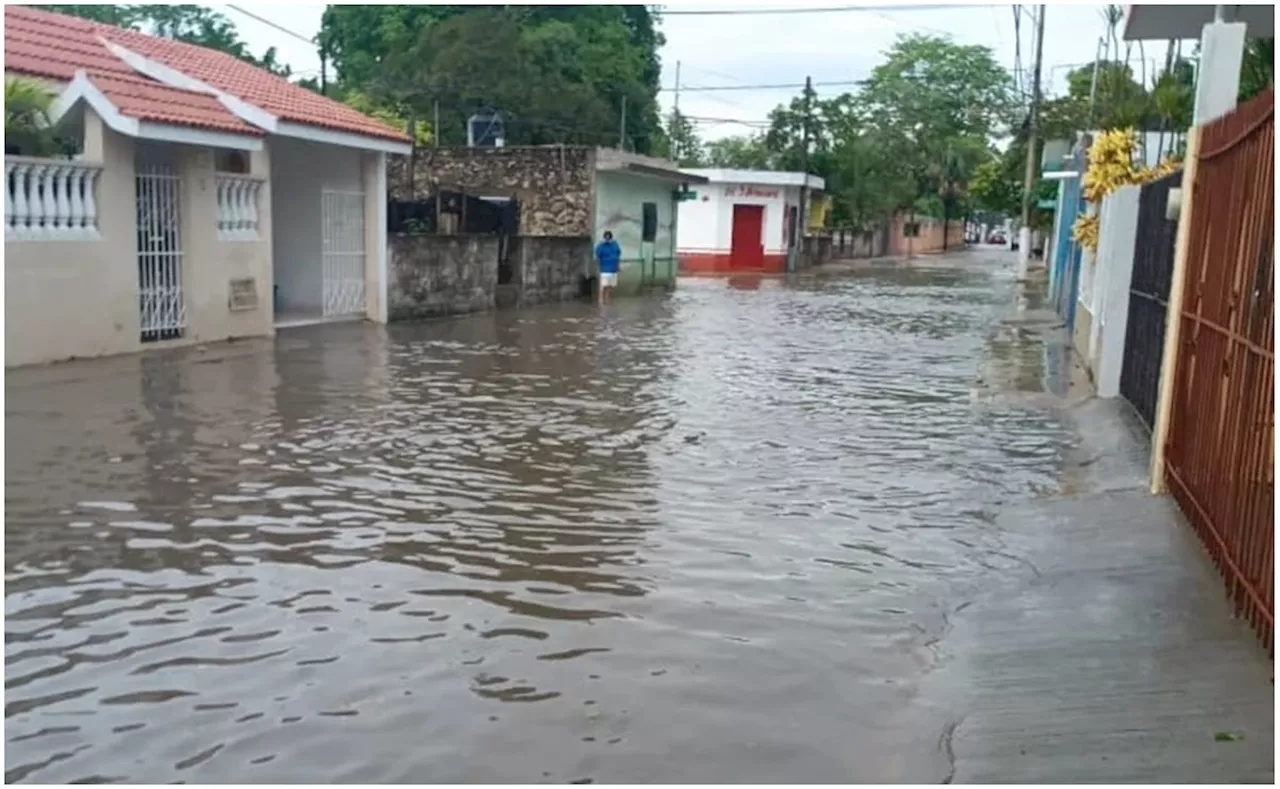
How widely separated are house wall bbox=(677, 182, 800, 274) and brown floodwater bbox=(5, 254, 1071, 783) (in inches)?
1249

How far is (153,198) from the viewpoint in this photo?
1432 centimetres

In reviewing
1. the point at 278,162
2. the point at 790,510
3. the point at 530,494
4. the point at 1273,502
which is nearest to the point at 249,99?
the point at 278,162

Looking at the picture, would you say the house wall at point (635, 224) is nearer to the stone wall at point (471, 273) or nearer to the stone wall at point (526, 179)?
the stone wall at point (526, 179)

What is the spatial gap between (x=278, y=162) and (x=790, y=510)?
14316mm

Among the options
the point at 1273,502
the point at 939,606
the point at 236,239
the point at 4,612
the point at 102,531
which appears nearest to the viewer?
the point at 1273,502

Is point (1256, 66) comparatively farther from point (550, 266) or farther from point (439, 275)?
point (550, 266)

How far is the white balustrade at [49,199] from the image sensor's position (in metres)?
12.0

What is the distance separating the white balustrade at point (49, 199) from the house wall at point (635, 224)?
51.1 ft

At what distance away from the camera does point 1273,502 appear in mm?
4516

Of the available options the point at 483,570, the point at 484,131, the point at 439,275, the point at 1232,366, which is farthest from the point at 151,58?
the point at 484,131

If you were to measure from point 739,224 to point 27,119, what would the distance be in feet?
112

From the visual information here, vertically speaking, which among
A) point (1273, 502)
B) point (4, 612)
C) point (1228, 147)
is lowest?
point (4, 612)

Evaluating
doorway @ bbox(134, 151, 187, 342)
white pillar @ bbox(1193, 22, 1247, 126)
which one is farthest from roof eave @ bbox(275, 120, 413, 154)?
white pillar @ bbox(1193, 22, 1247, 126)

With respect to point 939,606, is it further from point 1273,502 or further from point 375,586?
point 375,586
